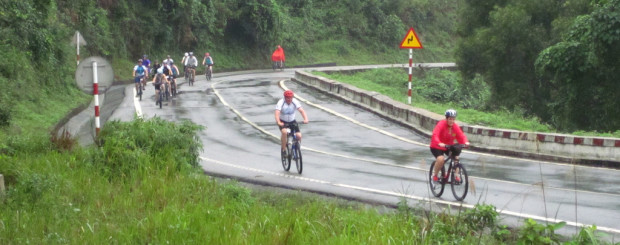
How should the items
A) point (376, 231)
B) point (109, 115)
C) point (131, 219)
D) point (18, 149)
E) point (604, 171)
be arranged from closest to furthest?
point (376, 231), point (131, 219), point (18, 149), point (604, 171), point (109, 115)

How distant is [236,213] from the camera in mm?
9242

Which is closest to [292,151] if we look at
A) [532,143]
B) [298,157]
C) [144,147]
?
[298,157]

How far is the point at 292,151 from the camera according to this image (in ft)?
50.7

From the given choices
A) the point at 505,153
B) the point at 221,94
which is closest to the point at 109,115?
the point at 221,94

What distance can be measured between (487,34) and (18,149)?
78.3ft

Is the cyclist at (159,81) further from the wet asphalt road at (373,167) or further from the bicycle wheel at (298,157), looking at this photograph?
the bicycle wheel at (298,157)

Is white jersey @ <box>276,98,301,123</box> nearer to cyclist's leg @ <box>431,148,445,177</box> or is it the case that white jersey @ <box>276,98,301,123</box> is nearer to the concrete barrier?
cyclist's leg @ <box>431,148,445,177</box>

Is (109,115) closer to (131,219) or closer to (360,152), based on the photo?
(360,152)

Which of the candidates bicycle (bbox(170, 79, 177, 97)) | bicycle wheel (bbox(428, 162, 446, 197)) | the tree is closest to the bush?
bicycle wheel (bbox(428, 162, 446, 197))

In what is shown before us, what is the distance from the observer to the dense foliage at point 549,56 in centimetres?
2227

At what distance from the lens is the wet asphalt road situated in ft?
38.8

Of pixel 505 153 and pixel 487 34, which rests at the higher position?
pixel 487 34

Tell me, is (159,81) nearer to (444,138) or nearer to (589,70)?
(589,70)

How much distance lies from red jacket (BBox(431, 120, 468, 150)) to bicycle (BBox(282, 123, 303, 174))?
131 inches
